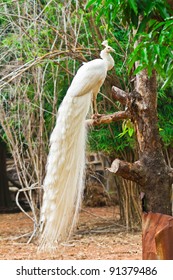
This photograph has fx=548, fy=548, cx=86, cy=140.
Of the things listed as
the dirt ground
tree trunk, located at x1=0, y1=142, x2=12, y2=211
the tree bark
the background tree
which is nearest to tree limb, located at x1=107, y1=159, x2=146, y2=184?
the tree bark

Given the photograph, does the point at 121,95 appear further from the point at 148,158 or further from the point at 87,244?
the point at 87,244

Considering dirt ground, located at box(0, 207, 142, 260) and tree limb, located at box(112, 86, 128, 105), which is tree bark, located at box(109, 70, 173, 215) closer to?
tree limb, located at box(112, 86, 128, 105)

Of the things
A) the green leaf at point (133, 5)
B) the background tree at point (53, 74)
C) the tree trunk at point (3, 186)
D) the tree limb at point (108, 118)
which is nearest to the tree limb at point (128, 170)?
the tree limb at point (108, 118)

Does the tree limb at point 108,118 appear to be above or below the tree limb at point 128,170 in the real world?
above

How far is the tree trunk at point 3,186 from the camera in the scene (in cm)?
738

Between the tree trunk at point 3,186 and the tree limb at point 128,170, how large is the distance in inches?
188

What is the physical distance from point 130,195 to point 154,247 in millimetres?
2667

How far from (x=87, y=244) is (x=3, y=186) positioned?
10.4ft

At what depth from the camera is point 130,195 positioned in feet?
16.5

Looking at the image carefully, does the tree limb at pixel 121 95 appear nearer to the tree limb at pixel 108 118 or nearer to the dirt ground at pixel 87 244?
the tree limb at pixel 108 118

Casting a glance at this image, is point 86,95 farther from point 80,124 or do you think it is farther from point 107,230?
point 107,230

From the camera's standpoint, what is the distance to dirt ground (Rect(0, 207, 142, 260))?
160 inches

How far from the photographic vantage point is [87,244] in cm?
454
